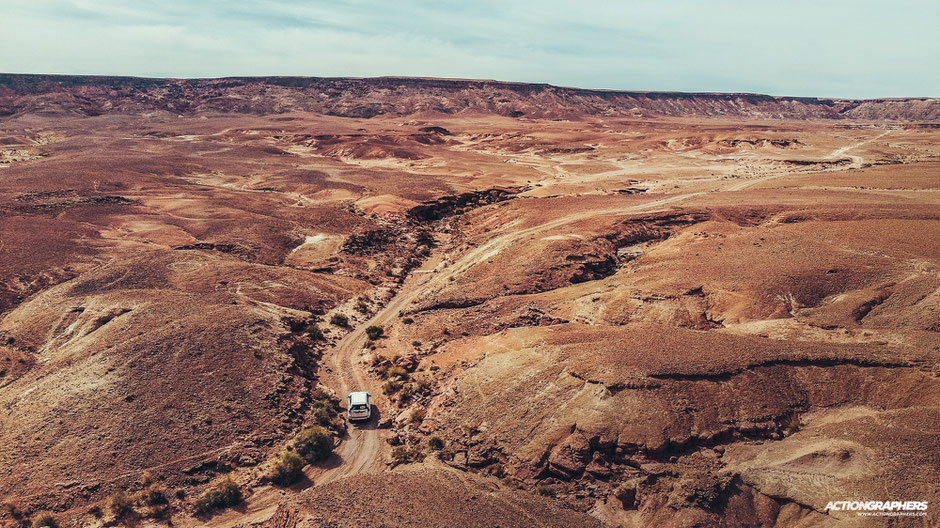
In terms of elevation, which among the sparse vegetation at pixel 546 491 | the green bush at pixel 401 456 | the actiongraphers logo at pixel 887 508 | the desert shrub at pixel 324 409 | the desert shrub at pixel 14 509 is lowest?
the desert shrub at pixel 14 509

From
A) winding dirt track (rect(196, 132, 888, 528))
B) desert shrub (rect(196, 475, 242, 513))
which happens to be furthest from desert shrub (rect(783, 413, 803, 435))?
desert shrub (rect(196, 475, 242, 513))

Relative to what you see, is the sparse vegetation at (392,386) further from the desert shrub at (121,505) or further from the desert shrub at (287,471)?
the desert shrub at (121,505)

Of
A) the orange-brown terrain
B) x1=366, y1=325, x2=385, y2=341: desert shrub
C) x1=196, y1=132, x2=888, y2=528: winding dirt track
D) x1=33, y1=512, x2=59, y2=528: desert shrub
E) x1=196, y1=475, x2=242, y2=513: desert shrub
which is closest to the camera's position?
the orange-brown terrain

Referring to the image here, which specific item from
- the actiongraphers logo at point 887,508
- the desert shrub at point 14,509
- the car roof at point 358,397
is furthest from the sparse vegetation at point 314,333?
the actiongraphers logo at point 887,508

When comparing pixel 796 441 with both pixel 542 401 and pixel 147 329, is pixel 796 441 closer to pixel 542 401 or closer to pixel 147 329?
pixel 542 401

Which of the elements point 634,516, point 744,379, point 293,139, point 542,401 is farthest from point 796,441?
point 293,139

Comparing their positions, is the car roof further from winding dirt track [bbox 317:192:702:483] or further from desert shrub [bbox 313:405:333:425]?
desert shrub [bbox 313:405:333:425]
